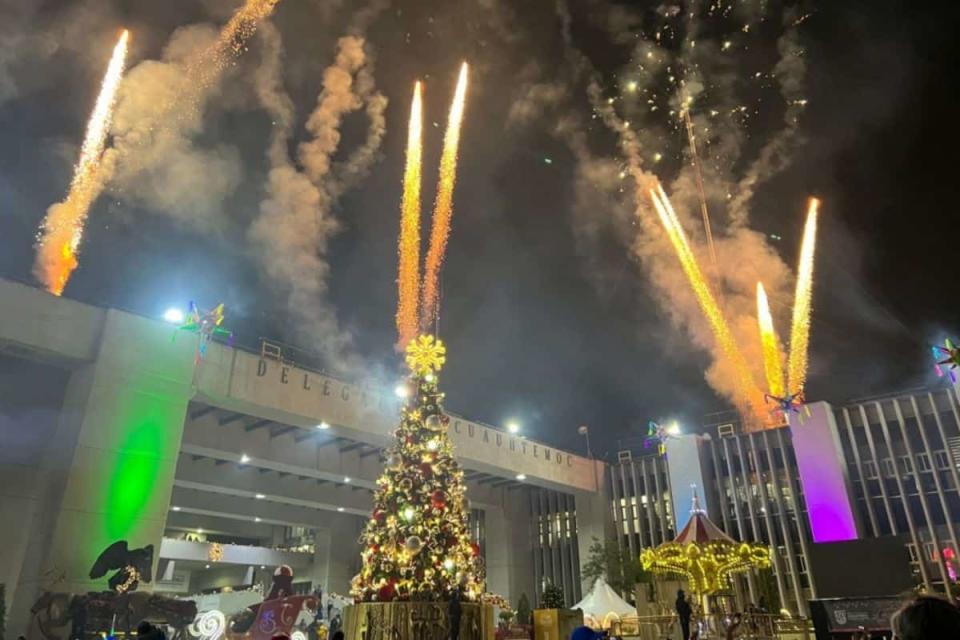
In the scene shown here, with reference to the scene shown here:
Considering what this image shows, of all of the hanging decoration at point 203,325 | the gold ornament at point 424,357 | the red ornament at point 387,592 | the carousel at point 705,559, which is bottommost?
the red ornament at point 387,592

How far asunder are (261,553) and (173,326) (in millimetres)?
24140

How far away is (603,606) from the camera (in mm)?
26203

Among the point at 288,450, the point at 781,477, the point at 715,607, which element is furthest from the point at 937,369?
the point at 288,450

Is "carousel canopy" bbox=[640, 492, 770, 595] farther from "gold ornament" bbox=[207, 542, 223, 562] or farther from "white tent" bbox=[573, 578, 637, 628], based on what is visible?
"gold ornament" bbox=[207, 542, 223, 562]

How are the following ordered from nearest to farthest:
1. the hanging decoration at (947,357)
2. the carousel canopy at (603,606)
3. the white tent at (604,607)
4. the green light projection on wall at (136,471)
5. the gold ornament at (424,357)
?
the gold ornament at (424,357) → the green light projection on wall at (136,471) → the hanging decoration at (947,357) → the white tent at (604,607) → the carousel canopy at (603,606)

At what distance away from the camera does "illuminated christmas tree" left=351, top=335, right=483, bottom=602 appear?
12.3 meters

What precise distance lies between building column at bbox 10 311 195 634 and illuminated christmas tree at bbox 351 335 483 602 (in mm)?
8104

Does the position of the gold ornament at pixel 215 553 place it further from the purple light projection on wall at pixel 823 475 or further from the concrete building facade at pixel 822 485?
the purple light projection on wall at pixel 823 475

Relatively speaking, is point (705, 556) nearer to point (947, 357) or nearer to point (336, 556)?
point (947, 357)

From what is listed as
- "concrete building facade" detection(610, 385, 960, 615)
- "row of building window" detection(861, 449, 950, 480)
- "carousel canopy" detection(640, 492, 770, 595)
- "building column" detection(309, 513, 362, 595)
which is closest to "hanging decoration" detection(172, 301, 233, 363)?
"carousel canopy" detection(640, 492, 770, 595)

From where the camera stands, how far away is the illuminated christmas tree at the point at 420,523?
12.3 meters

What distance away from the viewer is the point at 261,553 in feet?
126

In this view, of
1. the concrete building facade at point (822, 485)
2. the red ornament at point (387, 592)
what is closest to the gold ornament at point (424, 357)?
the red ornament at point (387, 592)

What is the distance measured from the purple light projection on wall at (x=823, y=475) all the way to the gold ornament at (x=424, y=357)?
25.2 m
